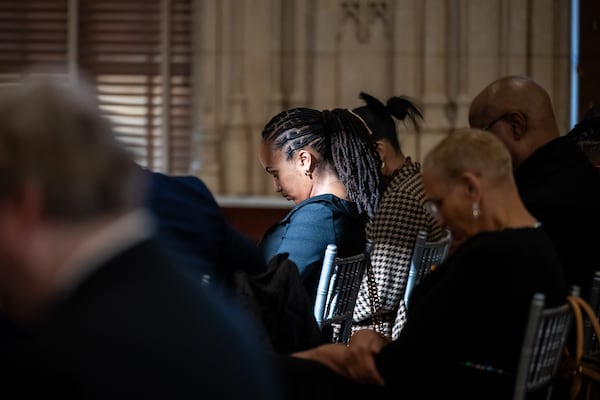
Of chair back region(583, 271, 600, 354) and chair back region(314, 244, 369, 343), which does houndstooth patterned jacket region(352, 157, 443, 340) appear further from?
chair back region(583, 271, 600, 354)

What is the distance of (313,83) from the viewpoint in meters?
7.79

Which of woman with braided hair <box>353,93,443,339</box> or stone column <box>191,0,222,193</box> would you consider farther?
stone column <box>191,0,222,193</box>

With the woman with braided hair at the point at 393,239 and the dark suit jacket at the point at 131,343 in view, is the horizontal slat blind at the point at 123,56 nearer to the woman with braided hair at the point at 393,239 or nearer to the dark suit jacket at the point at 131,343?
the woman with braided hair at the point at 393,239

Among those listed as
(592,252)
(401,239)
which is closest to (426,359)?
(592,252)

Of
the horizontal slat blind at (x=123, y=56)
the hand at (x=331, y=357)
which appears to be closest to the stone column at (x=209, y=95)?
the horizontal slat blind at (x=123, y=56)

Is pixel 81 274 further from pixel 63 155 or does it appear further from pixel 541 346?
pixel 541 346

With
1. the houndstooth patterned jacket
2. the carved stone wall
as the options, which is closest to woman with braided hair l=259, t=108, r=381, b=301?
the houndstooth patterned jacket

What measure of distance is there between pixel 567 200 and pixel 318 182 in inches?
34.1

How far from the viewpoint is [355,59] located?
7695 millimetres

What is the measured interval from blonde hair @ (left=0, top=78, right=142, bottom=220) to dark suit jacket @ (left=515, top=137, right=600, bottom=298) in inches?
87.4

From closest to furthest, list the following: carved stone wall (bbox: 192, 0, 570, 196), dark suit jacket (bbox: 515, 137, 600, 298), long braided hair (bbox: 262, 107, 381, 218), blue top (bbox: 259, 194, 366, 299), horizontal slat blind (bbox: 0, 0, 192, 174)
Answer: dark suit jacket (bbox: 515, 137, 600, 298) < blue top (bbox: 259, 194, 366, 299) < long braided hair (bbox: 262, 107, 381, 218) < carved stone wall (bbox: 192, 0, 570, 196) < horizontal slat blind (bbox: 0, 0, 192, 174)

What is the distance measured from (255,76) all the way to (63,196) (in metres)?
6.50

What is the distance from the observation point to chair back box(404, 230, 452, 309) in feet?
13.7

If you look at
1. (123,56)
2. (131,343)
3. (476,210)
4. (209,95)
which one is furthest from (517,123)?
(123,56)
